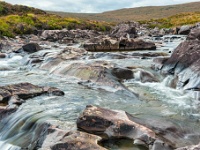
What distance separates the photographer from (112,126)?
955 cm

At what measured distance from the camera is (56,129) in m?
9.14

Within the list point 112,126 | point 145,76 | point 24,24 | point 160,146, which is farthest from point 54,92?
point 24,24

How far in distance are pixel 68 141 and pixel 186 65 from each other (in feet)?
40.4

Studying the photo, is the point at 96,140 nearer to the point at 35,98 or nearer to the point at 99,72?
the point at 35,98

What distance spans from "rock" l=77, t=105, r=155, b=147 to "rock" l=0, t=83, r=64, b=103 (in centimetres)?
523

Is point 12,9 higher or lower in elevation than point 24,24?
higher

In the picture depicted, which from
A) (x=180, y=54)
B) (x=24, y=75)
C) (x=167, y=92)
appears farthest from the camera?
(x=24, y=75)

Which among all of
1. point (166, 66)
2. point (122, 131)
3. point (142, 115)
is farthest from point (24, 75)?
point (122, 131)

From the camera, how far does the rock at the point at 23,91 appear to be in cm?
1418

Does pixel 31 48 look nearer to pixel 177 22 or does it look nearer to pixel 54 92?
pixel 54 92

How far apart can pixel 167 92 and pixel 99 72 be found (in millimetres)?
4496

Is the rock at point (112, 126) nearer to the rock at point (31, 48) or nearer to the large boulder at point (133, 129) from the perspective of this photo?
the large boulder at point (133, 129)

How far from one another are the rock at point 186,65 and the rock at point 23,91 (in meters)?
7.23

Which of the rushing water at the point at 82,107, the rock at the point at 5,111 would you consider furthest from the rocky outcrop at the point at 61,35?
the rock at the point at 5,111
